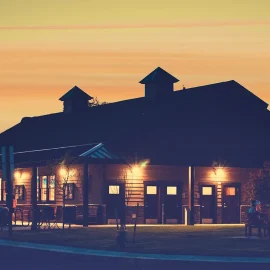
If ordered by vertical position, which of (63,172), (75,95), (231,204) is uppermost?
(75,95)

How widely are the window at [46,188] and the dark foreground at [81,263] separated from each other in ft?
85.8

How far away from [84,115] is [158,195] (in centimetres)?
1290

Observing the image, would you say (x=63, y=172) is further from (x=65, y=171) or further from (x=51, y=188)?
(x=51, y=188)

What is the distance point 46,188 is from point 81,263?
29600 millimetres

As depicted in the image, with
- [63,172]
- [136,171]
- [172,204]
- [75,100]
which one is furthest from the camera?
[75,100]

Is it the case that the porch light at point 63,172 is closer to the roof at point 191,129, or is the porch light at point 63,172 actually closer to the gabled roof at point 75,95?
the roof at point 191,129

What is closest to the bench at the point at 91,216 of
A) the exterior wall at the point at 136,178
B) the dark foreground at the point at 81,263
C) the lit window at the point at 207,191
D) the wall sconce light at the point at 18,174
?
the exterior wall at the point at 136,178

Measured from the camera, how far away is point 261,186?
43.0 m

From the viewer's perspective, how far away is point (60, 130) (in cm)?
5694

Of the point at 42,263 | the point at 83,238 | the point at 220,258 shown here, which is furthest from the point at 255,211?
the point at 42,263

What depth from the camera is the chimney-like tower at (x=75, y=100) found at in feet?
199

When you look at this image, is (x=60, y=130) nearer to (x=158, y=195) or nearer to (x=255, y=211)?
(x=158, y=195)

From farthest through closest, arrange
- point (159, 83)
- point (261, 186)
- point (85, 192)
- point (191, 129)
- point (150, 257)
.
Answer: point (159, 83), point (191, 129), point (85, 192), point (261, 186), point (150, 257)

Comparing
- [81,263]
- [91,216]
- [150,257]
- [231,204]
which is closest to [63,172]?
[91,216]
